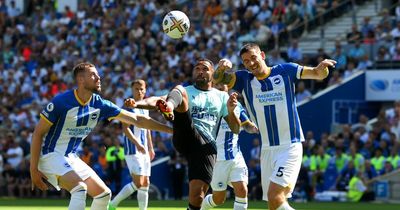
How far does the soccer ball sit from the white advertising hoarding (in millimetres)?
12321

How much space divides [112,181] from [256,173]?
381 centimetres

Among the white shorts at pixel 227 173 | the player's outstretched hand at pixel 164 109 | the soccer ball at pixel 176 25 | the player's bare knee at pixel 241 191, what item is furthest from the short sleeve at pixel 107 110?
the soccer ball at pixel 176 25

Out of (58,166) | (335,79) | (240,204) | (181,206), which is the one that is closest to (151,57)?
(335,79)

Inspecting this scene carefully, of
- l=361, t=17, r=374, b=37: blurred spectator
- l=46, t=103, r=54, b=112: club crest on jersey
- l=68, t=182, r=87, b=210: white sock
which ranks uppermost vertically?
l=361, t=17, r=374, b=37: blurred spectator

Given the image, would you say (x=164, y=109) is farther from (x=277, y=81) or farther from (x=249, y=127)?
(x=249, y=127)

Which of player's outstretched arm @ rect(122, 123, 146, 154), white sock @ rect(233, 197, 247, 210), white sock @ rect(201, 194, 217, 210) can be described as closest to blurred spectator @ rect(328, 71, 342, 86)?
player's outstretched arm @ rect(122, 123, 146, 154)

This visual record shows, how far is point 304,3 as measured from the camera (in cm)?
3186

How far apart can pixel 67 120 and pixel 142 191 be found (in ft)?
19.1

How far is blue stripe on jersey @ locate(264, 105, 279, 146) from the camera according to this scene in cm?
1284

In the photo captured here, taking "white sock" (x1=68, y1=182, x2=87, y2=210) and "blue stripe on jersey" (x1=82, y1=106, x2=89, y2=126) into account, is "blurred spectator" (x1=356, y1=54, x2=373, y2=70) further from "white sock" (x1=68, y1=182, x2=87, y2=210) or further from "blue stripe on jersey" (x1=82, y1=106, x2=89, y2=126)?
"white sock" (x1=68, y1=182, x2=87, y2=210)

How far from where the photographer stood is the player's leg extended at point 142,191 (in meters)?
18.3

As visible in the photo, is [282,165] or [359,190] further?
[359,190]

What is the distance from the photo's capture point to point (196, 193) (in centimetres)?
1391

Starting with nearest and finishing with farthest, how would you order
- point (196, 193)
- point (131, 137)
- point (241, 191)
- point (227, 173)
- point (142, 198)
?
point (196, 193) < point (241, 191) < point (227, 173) < point (131, 137) < point (142, 198)
